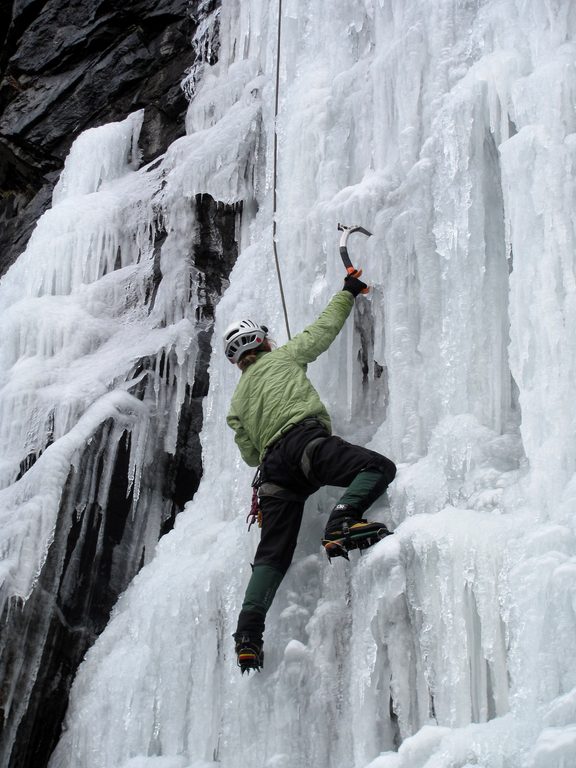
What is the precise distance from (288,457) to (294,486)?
172mm

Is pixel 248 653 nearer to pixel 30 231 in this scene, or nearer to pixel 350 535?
pixel 350 535

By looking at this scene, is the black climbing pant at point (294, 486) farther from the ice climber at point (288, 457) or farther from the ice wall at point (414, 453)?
the ice wall at point (414, 453)

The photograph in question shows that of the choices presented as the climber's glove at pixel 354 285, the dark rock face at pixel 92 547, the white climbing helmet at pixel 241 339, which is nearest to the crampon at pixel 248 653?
the white climbing helmet at pixel 241 339

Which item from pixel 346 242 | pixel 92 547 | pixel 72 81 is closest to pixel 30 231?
pixel 72 81

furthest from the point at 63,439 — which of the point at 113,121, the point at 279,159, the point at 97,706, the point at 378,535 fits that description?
the point at 113,121

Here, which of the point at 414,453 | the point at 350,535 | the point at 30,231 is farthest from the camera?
the point at 30,231

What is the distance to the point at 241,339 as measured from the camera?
538 cm

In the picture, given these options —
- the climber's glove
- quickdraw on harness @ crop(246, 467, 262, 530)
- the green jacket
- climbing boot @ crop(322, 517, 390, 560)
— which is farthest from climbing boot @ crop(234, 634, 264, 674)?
the climber's glove

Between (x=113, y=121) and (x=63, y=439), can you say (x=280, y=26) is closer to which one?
(x=113, y=121)

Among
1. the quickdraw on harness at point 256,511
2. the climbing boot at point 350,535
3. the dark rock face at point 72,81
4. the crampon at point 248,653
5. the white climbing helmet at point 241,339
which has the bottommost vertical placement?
the crampon at point 248,653

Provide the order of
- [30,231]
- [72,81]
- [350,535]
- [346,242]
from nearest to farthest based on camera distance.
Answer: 1. [350,535]
2. [346,242]
3. [30,231]
4. [72,81]

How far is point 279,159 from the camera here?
7109 millimetres

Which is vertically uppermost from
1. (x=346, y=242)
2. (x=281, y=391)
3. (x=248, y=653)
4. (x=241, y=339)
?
(x=346, y=242)

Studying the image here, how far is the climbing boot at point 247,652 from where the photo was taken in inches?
175
